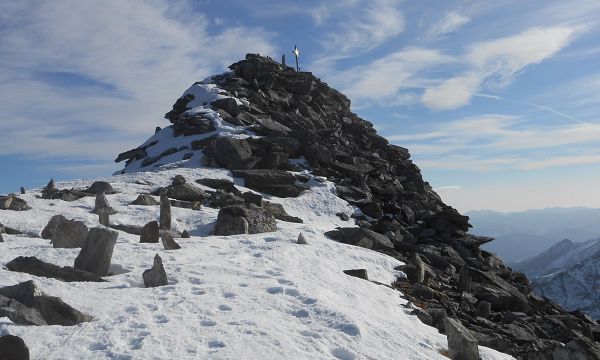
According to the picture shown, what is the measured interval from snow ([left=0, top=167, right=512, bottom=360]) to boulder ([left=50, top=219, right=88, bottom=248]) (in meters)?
0.58

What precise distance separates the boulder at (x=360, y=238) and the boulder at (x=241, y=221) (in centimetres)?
337

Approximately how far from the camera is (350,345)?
10797mm

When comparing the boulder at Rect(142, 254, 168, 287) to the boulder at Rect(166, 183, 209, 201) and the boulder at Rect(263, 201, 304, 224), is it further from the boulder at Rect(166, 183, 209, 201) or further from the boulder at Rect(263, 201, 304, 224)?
the boulder at Rect(166, 183, 209, 201)

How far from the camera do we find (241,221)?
22.8 m

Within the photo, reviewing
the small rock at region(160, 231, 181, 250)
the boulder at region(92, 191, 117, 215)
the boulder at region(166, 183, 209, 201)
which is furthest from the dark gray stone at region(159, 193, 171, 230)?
the boulder at region(166, 183, 209, 201)

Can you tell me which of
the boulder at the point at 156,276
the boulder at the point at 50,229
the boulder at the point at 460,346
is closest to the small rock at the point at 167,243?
the boulder at the point at 50,229

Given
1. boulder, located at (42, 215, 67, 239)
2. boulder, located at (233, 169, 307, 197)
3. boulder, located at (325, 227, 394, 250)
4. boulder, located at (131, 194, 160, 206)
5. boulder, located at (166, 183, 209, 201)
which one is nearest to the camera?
boulder, located at (42, 215, 67, 239)

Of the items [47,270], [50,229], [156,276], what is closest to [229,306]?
[156,276]

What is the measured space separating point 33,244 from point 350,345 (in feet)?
38.5

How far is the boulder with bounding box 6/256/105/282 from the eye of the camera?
12.7 m

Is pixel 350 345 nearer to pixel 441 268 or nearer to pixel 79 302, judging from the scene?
pixel 79 302

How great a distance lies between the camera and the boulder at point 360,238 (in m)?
24.4

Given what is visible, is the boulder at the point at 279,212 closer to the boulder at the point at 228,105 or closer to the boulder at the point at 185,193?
the boulder at the point at 185,193

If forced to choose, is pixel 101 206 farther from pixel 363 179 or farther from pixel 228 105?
pixel 228 105
